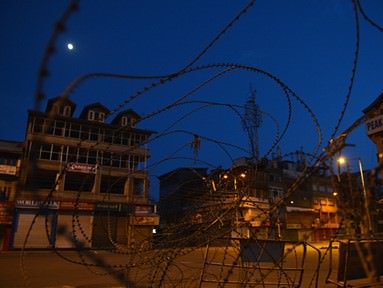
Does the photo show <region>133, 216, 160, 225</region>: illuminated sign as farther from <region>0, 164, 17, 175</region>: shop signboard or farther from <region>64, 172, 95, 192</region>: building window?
<region>0, 164, 17, 175</region>: shop signboard

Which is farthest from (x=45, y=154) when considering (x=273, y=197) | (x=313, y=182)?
(x=313, y=182)

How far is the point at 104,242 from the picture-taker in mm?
30891

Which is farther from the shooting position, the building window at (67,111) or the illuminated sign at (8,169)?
the building window at (67,111)

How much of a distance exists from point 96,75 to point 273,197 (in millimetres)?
46987

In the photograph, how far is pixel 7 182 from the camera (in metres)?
31.6

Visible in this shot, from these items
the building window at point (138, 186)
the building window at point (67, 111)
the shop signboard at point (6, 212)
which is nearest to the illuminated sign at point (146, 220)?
the building window at point (138, 186)

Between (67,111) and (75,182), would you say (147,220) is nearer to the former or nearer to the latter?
(75,182)

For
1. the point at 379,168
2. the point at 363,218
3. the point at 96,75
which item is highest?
the point at 96,75

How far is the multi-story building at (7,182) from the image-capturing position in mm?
26891

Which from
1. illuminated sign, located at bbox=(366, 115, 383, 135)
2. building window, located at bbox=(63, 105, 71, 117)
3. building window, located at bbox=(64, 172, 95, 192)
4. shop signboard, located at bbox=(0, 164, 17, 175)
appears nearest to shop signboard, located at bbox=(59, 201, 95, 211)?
building window, located at bbox=(64, 172, 95, 192)

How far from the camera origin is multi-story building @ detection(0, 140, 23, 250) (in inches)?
1059

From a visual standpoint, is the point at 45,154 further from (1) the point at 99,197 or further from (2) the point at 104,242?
(2) the point at 104,242

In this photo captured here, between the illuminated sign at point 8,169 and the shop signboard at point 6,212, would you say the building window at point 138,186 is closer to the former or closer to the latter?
the illuminated sign at point 8,169

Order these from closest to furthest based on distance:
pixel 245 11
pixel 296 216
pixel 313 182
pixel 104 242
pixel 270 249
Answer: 1. pixel 245 11
2. pixel 270 249
3. pixel 104 242
4. pixel 296 216
5. pixel 313 182
